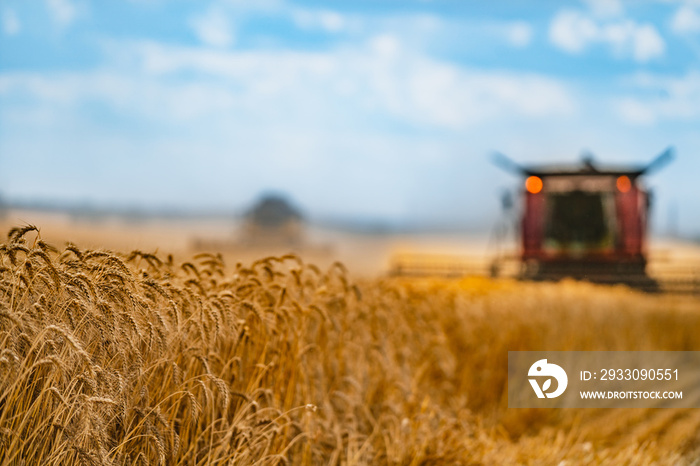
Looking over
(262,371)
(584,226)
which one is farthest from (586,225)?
(262,371)

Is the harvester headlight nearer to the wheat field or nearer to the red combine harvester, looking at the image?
the red combine harvester

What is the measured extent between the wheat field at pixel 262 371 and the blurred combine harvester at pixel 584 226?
442 cm

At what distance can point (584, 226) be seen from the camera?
11.4m

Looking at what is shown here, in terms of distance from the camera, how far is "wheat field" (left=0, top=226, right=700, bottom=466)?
2385mm

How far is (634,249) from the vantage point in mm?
11578

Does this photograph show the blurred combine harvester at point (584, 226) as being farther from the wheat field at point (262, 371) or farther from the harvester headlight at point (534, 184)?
the wheat field at point (262, 371)

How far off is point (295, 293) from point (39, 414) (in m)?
1.74

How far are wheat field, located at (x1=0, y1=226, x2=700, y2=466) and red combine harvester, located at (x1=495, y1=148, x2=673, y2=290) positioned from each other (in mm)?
4416

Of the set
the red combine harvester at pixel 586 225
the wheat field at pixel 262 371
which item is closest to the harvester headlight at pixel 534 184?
the red combine harvester at pixel 586 225

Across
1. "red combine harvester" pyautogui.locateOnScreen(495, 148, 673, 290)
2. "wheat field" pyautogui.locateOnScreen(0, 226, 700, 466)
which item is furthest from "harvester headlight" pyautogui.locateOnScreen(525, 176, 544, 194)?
"wheat field" pyautogui.locateOnScreen(0, 226, 700, 466)

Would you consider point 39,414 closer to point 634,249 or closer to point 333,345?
point 333,345

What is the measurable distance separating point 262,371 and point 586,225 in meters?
8.85

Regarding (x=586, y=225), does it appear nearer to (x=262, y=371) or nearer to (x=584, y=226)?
(x=584, y=226)

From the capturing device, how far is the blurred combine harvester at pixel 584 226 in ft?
37.2
